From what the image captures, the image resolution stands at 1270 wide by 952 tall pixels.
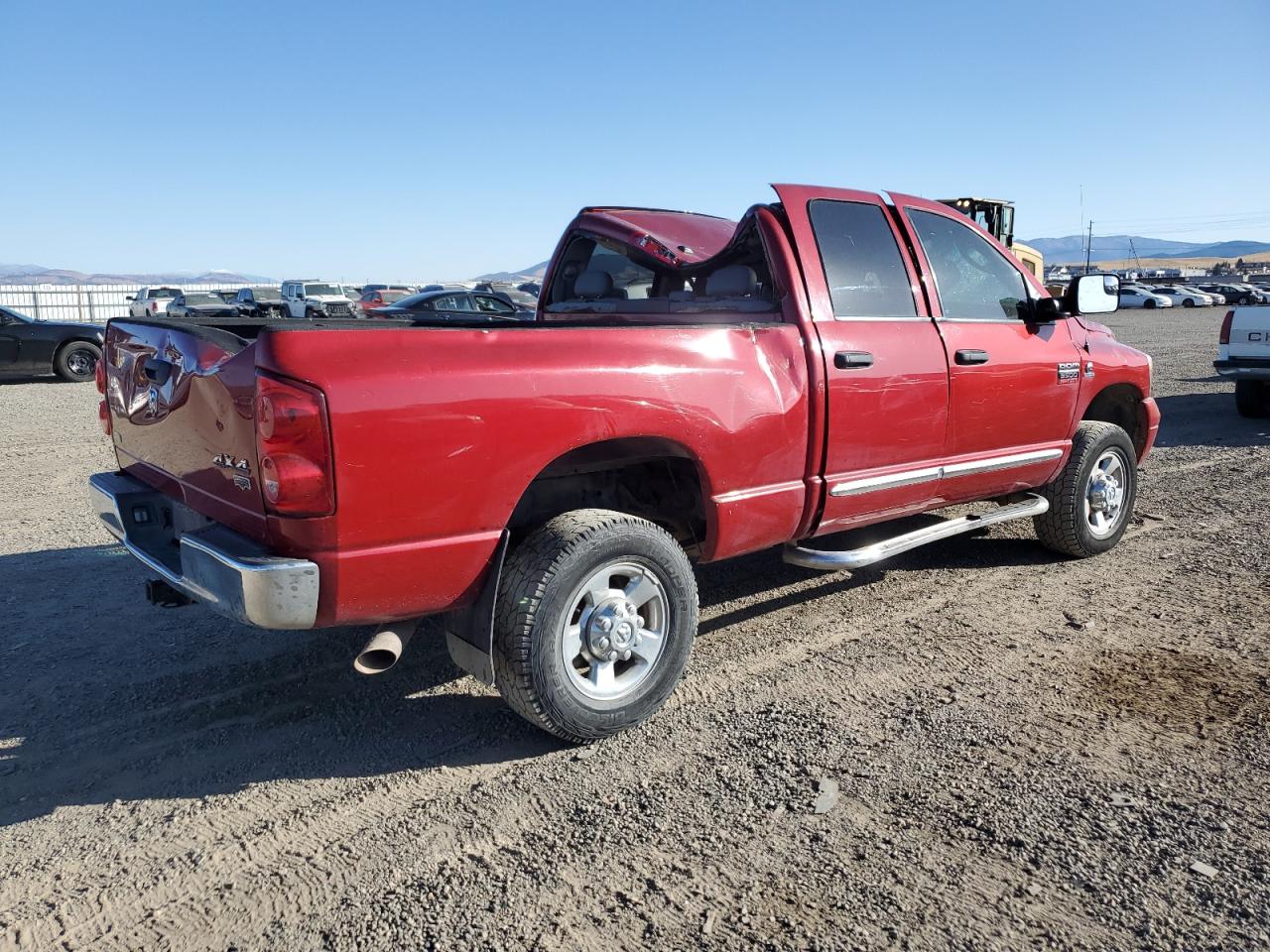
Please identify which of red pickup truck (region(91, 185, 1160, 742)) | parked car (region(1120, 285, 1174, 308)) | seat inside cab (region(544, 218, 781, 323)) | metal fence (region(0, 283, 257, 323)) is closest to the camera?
red pickup truck (region(91, 185, 1160, 742))

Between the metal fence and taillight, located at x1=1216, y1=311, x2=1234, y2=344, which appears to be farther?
the metal fence

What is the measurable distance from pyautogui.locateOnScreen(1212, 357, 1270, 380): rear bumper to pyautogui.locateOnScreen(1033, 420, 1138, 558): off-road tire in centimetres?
701

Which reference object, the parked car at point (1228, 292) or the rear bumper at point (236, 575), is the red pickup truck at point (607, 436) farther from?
the parked car at point (1228, 292)

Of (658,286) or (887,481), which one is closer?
(887,481)

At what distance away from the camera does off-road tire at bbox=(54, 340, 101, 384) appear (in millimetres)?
A: 16297

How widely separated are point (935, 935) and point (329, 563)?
194 cm

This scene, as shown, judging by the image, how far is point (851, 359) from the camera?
4.16 m

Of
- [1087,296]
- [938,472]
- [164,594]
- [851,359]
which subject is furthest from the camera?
[1087,296]

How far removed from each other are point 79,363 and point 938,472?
53.5 feet

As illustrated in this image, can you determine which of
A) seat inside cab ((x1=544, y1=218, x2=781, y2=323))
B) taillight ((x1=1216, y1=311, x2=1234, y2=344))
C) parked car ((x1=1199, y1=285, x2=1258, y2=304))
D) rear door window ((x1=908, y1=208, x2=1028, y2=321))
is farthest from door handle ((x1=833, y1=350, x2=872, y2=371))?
parked car ((x1=1199, y1=285, x2=1258, y2=304))

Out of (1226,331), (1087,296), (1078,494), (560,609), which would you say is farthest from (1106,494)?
(1226,331)

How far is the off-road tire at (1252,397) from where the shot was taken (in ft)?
37.9

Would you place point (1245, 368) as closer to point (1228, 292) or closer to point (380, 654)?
point (380, 654)

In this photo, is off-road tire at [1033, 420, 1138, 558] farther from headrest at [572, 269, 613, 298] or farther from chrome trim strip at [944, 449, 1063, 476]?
headrest at [572, 269, 613, 298]
